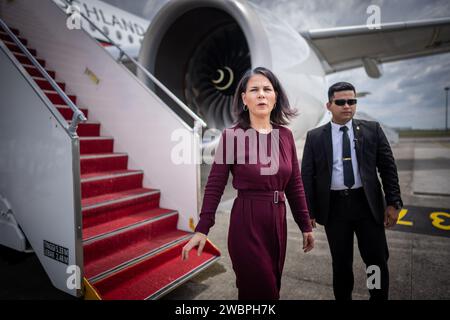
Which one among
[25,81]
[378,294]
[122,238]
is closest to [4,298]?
[122,238]

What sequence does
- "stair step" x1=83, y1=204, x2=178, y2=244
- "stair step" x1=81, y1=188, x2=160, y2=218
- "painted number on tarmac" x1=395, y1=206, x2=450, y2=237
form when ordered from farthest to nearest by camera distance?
"painted number on tarmac" x1=395, y1=206, x2=450, y2=237, "stair step" x1=81, y1=188, x2=160, y2=218, "stair step" x1=83, y1=204, x2=178, y2=244

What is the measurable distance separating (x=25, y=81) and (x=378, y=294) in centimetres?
260

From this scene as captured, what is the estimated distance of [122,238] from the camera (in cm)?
226

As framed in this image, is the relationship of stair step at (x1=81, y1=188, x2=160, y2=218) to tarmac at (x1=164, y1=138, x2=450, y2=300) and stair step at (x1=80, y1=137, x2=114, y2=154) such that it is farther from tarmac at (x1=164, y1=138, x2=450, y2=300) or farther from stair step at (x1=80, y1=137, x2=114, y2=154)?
tarmac at (x1=164, y1=138, x2=450, y2=300)

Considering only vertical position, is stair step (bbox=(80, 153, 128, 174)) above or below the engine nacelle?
below

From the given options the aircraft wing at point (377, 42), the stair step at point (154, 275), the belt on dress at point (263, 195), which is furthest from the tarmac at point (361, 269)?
the aircraft wing at point (377, 42)

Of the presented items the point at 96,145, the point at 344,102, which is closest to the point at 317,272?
the point at 344,102

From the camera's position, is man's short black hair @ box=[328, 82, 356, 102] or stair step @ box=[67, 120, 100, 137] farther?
stair step @ box=[67, 120, 100, 137]

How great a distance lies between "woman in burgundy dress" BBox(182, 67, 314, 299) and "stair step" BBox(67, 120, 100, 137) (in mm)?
2523

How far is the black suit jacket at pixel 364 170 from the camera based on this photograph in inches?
60.9

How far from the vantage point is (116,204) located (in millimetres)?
2500

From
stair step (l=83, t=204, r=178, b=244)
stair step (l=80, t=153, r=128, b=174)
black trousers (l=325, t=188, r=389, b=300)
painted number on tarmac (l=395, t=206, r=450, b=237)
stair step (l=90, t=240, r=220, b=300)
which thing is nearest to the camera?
black trousers (l=325, t=188, r=389, b=300)

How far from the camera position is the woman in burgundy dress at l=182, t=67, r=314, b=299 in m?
1.14

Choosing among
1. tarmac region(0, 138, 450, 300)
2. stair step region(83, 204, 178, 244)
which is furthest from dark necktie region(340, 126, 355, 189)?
stair step region(83, 204, 178, 244)
